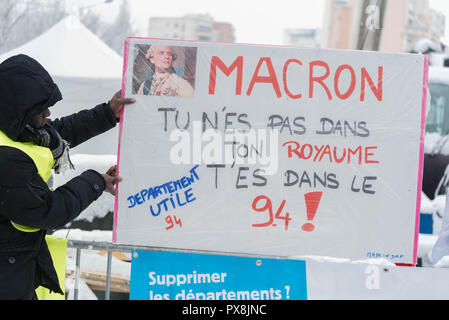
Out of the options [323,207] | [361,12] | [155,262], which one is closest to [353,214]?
[323,207]

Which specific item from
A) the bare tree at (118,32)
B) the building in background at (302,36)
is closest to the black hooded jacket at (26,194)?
the bare tree at (118,32)

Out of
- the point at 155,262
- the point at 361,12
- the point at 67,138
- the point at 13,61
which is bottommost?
the point at 155,262

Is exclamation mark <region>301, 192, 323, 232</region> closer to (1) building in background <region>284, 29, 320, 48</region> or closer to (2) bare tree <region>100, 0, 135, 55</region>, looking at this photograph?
(2) bare tree <region>100, 0, 135, 55</region>

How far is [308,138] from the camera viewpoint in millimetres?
2967

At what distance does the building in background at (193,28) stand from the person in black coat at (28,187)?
279 ft

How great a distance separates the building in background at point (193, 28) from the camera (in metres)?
90.2

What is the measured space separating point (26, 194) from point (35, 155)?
0.18 metres

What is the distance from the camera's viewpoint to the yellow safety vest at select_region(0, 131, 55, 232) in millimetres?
2439

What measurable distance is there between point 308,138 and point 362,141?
0.94 feet

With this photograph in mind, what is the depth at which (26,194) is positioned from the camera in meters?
2.43

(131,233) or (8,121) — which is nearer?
(8,121)

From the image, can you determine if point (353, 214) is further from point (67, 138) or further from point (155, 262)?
point (67, 138)

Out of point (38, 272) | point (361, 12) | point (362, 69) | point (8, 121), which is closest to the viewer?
point (8, 121)

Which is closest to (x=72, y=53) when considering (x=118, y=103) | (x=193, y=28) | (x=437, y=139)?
(x=437, y=139)
